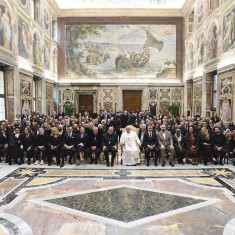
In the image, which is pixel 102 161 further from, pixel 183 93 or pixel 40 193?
pixel 183 93

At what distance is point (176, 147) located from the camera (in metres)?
9.27

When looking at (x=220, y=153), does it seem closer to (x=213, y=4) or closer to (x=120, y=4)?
(x=213, y=4)

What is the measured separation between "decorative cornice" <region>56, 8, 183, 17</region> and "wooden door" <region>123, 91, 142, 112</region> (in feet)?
21.4

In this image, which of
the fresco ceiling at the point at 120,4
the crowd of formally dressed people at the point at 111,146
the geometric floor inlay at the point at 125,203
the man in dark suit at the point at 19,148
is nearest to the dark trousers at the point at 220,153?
the crowd of formally dressed people at the point at 111,146

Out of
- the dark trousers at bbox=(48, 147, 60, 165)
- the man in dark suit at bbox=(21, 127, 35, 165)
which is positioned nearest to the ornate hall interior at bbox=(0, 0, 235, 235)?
the dark trousers at bbox=(48, 147, 60, 165)

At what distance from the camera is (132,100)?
77.3 feet

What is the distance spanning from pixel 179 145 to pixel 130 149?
1715 mm

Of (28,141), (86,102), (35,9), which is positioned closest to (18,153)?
(28,141)

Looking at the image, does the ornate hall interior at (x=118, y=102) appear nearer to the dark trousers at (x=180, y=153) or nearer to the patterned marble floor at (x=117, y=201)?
the patterned marble floor at (x=117, y=201)

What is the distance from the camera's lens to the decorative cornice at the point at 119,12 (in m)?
22.4

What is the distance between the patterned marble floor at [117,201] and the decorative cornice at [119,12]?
1744 centimetres

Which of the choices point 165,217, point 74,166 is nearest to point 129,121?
point 74,166

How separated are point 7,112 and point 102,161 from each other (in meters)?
6.47

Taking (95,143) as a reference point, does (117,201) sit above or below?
below
